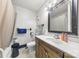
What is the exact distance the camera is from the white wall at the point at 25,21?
366 cm

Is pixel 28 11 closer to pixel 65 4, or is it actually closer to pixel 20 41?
pixel 20 41

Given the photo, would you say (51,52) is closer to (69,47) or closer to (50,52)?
(50,52)

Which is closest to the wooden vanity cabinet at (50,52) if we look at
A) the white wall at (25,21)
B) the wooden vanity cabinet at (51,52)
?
the wooden vanity cabinet at (51,52)

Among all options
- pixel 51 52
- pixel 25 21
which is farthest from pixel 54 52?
pixel 25 21

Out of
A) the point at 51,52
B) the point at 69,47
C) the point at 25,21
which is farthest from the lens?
the point at 25,21

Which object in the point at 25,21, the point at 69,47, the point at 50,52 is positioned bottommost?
the point at 50,52

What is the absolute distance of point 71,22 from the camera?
4.87 ft

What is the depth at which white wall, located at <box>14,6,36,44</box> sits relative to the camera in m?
3.66

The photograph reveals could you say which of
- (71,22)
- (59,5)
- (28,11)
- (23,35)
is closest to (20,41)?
(23,35)

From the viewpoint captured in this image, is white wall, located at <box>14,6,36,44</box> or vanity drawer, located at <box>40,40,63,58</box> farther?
white wall, located at <box>14,6,36,44</box>

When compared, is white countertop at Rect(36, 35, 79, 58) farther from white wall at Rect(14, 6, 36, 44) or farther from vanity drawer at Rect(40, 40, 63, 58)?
white wall at Rect(14, 6, 36, 44)

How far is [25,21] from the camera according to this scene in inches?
148

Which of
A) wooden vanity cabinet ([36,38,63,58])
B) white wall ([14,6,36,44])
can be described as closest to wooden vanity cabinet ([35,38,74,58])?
wooden vanity cabinet ([36,38,63,58])

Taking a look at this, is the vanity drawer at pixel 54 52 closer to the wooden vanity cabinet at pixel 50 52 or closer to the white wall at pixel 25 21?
the wooden vanity cabinet at pixel 50 52
